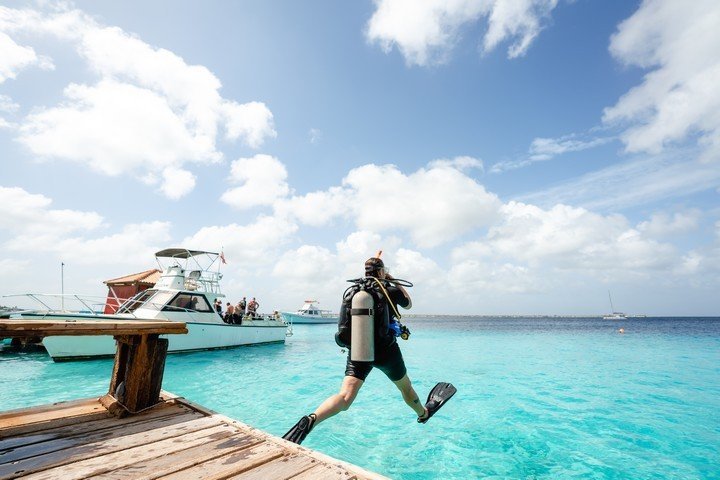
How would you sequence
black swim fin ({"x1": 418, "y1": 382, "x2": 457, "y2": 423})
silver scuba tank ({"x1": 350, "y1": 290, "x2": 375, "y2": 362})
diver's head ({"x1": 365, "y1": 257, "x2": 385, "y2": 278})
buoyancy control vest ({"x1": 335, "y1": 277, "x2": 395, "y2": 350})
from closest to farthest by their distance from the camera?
1. silver scuba tank ({"x1": 350, "y1": 290, "x2": 375, "y2": 362})
2. buoyancy control vest ({"x1": 335, "y1": 277, "x2": 395, "y2": 350})
3. diver's head ({"x1": 365, "y1": 257, "x2": 385, "y2": 278})
4. black swim fin ({"x1": 418, "y1": 382, "x2": 457, "y2": 423})

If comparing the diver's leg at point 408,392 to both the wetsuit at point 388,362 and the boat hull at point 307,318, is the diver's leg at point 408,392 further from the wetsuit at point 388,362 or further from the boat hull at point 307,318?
the boat hull at point 307,318

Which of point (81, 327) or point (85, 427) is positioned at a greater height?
point (81, 327)

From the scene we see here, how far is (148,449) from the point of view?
2.69 metres

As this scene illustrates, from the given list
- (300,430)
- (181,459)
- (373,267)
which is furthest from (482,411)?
(181,459)

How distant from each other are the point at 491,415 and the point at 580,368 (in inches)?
426

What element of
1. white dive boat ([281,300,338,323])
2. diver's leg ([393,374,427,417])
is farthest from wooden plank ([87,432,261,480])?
white dive boat ([281,300,338,323])

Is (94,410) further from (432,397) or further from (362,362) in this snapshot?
(432,397)

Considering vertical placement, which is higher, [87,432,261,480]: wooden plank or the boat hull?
[87,432,261,480]: wooden plank

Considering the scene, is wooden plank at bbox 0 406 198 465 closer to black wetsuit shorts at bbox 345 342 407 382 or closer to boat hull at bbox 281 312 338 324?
black wetsuit shorts at bbox 345 342 407 382

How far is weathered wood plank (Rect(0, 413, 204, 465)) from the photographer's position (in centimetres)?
257

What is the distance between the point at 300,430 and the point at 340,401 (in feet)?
1.92

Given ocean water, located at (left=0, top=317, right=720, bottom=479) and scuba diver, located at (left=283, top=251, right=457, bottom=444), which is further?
ocean water, located at (left=0, top=317, right=720, bottom=479)

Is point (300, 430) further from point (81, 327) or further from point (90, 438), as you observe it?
point (81, 327)

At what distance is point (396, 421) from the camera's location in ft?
24.5
